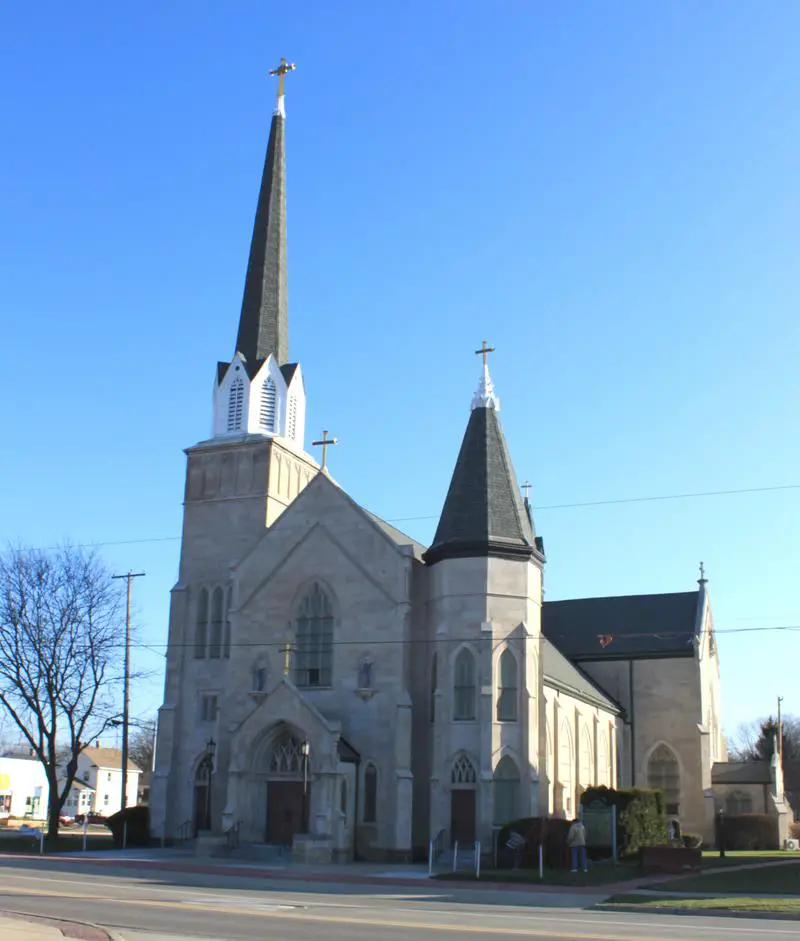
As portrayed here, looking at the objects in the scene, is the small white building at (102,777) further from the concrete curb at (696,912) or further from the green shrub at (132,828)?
the concrete curb at (696,912)

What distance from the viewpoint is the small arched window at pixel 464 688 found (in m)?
37.9

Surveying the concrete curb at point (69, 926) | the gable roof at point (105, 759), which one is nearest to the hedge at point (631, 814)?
the concrete curb at point (69, 926)

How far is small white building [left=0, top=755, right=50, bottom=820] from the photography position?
287ft

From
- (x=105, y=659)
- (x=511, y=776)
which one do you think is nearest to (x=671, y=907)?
(x=511, y=776)

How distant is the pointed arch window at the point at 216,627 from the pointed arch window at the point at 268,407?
25.8 ft

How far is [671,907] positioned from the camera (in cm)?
2120

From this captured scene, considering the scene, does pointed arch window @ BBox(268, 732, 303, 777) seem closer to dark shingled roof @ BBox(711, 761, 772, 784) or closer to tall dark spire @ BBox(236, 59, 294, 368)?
tall dark spire @ BBox(236, 59, 294, 368)

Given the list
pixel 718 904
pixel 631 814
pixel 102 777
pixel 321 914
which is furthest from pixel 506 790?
pixel 102 777

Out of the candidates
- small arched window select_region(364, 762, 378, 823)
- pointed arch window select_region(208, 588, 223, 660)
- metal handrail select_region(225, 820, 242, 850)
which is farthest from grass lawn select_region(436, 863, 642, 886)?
pointed arch window select_region(208, 588, 223, 660)

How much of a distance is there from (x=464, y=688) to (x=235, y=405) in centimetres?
1809

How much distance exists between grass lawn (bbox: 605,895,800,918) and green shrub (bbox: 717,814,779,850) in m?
28.9

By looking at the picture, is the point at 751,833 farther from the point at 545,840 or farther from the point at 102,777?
the point at 102,777

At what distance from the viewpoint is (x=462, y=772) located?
37.4m

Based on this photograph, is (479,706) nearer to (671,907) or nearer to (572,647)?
(671,907)
